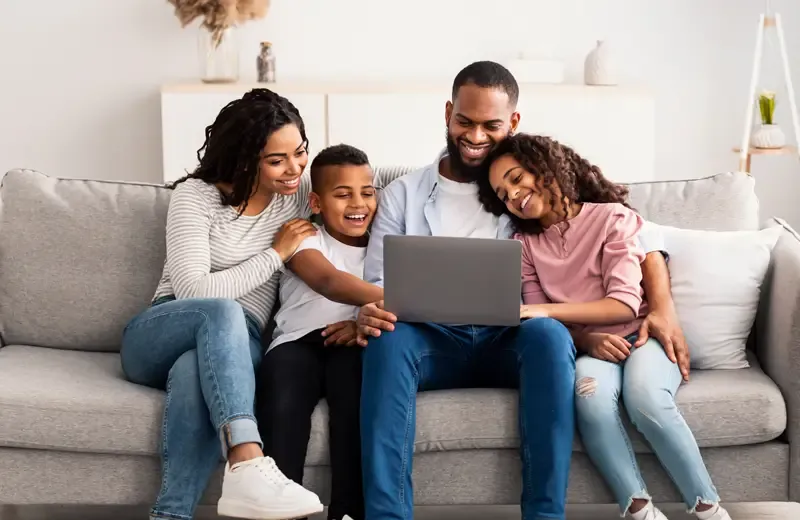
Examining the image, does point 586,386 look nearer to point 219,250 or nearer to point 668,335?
point 668,335

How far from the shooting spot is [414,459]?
213 centimetres

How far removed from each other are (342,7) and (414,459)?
2.77 m

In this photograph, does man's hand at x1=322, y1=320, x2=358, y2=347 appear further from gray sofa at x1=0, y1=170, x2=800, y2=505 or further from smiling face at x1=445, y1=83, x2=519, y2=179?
smiling face at x1=445, y1=83, x2=519, y2=179

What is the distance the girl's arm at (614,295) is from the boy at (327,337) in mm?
401

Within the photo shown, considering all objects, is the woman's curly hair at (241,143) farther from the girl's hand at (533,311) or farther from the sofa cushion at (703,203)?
the sofa cushion at (703,203)

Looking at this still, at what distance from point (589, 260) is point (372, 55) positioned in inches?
94.9

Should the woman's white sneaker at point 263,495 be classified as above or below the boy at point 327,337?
below

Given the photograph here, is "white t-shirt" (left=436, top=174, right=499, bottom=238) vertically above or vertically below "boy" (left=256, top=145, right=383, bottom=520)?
above

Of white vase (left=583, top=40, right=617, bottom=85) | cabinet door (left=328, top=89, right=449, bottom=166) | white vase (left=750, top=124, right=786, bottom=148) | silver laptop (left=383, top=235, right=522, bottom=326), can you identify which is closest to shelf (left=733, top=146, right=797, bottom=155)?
white vase (left=750, top=124, right=786, bottom=148)

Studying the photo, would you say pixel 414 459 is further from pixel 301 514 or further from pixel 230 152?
pixel 230 152

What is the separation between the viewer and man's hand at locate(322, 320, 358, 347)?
2.25m

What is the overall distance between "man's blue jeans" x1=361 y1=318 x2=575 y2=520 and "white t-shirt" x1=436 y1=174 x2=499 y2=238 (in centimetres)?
34

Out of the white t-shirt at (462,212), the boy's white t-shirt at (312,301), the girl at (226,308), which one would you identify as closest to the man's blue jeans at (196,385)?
the girl at (226,308)

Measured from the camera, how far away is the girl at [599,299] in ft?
6.75
